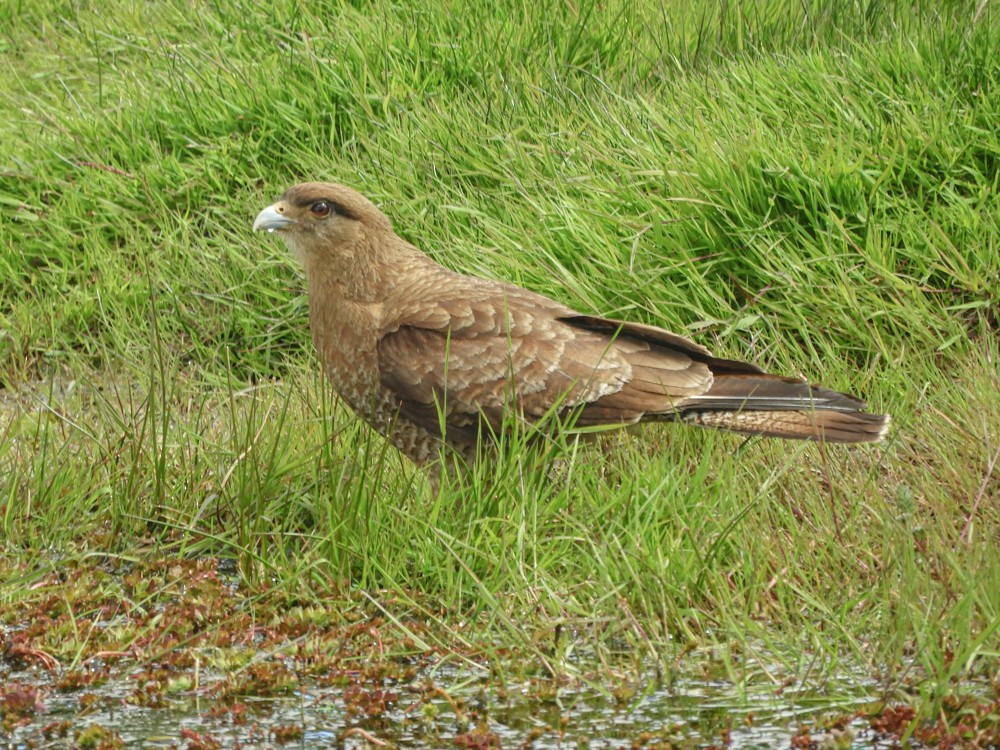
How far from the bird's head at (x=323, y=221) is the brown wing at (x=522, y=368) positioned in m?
0.55

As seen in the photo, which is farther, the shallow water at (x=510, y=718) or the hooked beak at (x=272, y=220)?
the hooked beak at (x=272, y=220)

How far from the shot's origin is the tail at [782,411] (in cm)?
505

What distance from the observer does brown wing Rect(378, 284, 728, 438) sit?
5363 mm

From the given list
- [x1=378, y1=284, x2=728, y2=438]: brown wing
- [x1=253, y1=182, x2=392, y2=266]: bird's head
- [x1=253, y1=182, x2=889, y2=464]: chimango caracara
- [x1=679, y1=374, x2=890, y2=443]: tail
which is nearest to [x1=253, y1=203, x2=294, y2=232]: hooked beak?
[x1=253, y1=182, x2=392, y2=266]: bird's head

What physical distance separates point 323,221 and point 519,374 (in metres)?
1.14

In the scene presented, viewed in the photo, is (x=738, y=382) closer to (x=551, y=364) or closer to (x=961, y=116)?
(x=551, y=364)

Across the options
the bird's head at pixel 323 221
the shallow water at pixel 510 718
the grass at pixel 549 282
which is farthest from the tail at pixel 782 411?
the bird's head at pixel 323 221

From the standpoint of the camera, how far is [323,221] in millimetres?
5965

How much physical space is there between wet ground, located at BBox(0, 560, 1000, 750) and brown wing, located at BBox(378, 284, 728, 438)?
3.43 ft

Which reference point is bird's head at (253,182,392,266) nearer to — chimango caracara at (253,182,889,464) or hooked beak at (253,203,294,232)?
hooked beak at (253,203,294,232)

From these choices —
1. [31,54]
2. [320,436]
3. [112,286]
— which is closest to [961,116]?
[320,436]

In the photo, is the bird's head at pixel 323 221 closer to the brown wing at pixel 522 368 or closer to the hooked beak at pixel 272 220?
the hooked beak at pixel 272 220

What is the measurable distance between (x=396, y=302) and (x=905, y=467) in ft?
6.40

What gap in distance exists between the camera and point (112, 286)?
23.8 ft
